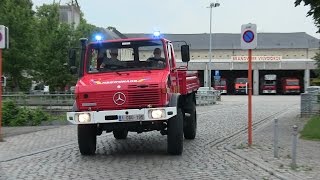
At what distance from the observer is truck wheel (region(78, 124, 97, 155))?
41.1ft

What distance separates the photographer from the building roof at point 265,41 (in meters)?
88.3

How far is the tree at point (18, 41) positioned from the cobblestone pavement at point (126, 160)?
22206 mm

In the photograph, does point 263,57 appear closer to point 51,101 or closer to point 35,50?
point 35,50

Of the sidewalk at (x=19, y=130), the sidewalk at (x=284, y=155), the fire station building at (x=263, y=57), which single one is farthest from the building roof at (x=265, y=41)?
the sidewalk at (x=284, y=155)

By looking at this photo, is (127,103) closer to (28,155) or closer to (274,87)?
(28,155)

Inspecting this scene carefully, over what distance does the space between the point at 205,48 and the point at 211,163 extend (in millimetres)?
79073

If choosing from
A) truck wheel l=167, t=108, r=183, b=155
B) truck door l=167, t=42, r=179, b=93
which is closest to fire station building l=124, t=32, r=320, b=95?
truck door l=167, t=42, r=179, b=93

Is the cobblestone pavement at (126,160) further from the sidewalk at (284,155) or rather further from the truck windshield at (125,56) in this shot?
the truck windshield at (125,56)

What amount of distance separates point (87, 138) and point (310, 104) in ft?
48.6

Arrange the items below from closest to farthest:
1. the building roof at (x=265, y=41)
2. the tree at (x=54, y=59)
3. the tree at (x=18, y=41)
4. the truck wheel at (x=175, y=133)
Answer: the truck wheel at (x=175, y=133), the tree at (x=18, y=41), the tree at (x=54, y=59), the building roof at (x=265, y=41)

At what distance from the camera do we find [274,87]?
253 feet

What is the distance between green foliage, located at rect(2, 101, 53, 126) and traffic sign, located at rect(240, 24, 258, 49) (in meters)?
10.0

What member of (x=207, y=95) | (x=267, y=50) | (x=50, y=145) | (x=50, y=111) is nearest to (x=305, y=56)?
(x=267, y=50)

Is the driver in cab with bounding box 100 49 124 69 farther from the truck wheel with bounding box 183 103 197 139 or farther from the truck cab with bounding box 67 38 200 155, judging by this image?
the truck wheel with bounding box 183 103 197 139
